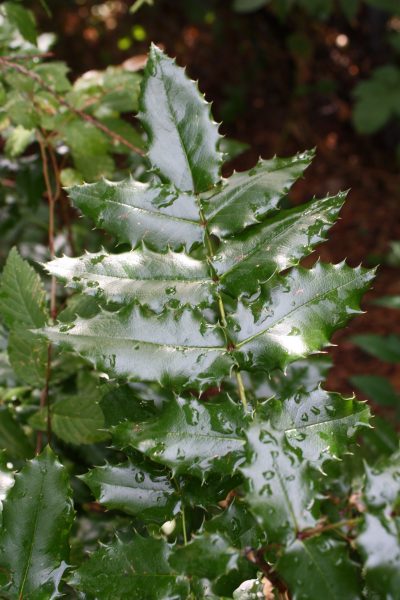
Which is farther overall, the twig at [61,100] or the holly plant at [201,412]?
the twig at [61,100]

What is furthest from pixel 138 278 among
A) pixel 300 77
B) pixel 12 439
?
pixel 300 77

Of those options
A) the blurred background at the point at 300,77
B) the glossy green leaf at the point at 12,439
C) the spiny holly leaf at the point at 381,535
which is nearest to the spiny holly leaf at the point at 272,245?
the spiny holly leaf at the point at 381,535

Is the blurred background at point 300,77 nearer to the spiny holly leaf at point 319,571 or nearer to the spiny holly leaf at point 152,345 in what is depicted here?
the spiny holly leaf at point 152,345

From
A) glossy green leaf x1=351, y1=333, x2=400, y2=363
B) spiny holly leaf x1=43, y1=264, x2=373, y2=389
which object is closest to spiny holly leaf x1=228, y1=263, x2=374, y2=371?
spiny holly leaf x1=43, y1=264, x2=373, y2=389

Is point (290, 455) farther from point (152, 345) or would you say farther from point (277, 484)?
point (152, 345)

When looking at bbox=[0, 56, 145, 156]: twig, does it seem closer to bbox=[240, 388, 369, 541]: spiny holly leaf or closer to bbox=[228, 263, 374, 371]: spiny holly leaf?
bbox=[228, 263, 374, 371]: spiny holly leaf

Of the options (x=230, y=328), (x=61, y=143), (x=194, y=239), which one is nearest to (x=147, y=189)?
(x=194, y=239)

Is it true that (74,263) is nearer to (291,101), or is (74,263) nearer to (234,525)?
(234,525)
